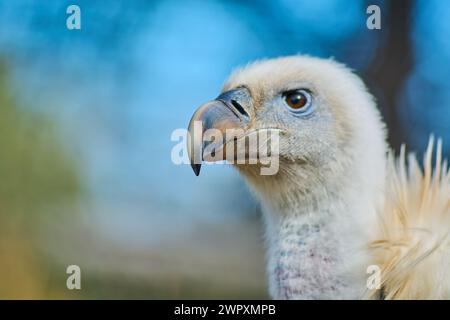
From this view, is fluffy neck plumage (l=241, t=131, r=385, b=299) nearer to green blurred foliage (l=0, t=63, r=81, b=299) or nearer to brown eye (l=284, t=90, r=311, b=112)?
brown eye (l=284, t=90, r=311, b=112)

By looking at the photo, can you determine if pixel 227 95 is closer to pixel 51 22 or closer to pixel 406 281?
pixel 406 281

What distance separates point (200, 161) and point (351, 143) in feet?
1.60

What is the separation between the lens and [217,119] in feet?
6.11

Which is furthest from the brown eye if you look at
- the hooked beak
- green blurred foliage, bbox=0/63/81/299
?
green blurred foliage, bbox=0/63/81/299

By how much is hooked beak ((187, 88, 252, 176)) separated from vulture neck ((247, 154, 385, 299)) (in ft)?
0.71

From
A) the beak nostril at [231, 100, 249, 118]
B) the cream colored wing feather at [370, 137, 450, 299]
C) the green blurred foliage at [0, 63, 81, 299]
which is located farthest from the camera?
the green blurred foliage at [0, 63, 81, 299]

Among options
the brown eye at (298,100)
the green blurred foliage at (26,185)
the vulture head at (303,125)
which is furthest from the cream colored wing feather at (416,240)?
the green blurred foliage at (26,185)

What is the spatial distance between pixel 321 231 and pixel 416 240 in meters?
0.26

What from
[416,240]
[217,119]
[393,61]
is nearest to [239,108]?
[217,119]

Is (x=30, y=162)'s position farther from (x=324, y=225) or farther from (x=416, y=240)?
(x=416, y=240)

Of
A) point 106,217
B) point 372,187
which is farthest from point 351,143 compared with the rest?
point 106,217

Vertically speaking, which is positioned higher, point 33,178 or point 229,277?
point 33,178

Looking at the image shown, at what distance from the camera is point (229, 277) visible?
3.74 m

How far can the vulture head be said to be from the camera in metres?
1.96
